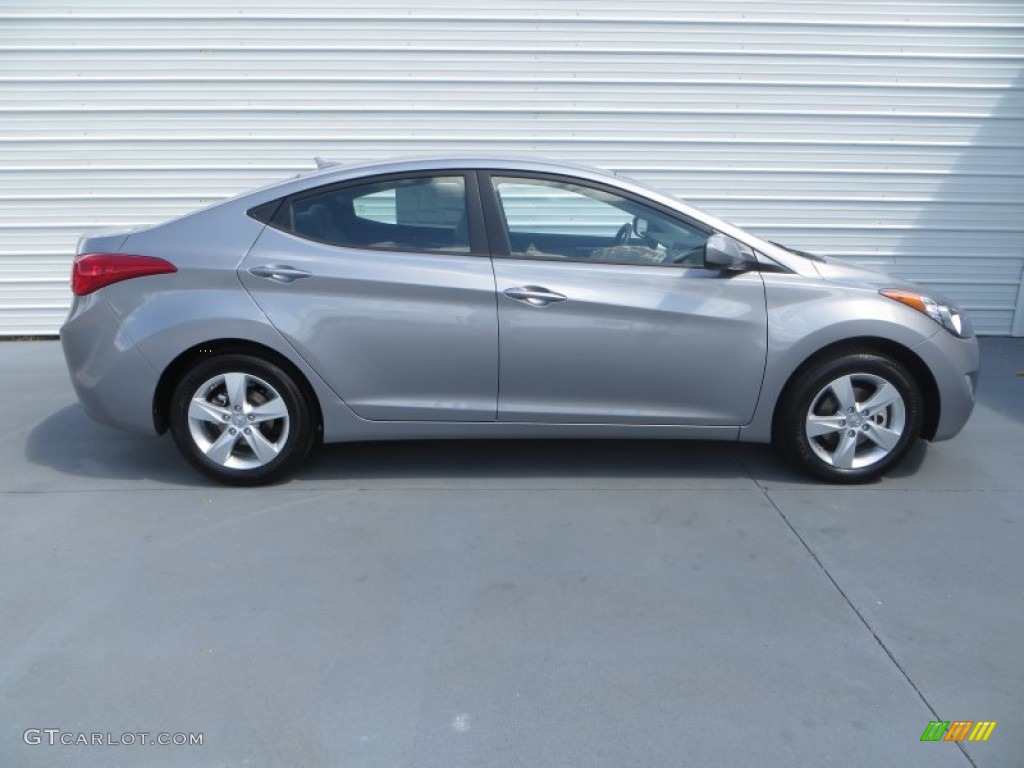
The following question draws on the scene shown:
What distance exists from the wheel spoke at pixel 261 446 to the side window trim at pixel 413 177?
96 centimetres

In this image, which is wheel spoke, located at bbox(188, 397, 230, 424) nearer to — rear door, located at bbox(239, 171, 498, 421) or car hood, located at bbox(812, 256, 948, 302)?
rear door, located at bbox(239, 171, 498, 421)

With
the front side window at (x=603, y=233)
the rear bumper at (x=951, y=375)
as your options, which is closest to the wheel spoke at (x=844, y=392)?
A: the rear bumper at (x=951, y=375)

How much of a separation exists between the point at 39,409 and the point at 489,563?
3.58m

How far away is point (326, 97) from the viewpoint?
766 cm

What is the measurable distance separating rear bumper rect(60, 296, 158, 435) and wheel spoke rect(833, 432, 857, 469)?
3313mm

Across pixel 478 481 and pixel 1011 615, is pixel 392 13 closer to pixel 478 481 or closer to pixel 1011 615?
pixel 478 481

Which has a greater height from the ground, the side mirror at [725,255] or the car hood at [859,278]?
the side mirror at [725,255]

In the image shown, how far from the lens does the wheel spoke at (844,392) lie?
4828 mm

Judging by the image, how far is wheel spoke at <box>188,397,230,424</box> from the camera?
4.78 metres

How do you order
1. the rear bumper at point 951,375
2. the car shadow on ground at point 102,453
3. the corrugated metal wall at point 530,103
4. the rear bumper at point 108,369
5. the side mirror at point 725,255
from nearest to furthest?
the side mirror at point 725,255 < the rear bumper at point 108,369 < the rear bumper at point 951,375 < the car shadow on ground at point 102,453 < the corrugated metal wall at point 530,103

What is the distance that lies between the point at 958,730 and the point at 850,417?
2048 millimetres

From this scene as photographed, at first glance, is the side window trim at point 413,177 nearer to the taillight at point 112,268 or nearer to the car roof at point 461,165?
the car roof at point 461,165

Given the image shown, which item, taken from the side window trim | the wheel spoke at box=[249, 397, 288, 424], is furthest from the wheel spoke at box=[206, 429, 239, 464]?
the side window trim

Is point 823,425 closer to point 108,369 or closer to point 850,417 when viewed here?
point 850,417
